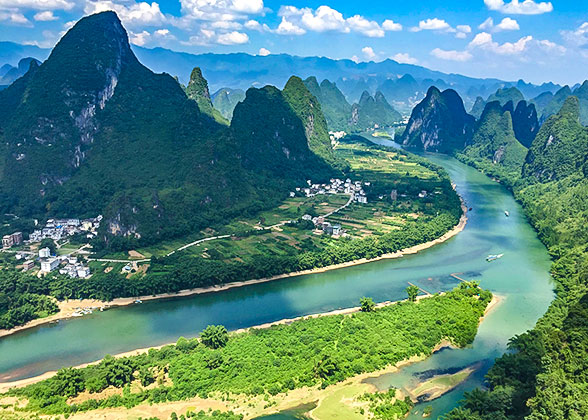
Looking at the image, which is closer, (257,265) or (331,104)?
(257,265)

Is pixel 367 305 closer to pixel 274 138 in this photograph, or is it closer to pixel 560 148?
pixel 274 138

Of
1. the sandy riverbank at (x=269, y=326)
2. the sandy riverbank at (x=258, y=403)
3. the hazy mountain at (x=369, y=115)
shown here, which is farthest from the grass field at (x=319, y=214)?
the hazy mountain at (x=369, y=115)

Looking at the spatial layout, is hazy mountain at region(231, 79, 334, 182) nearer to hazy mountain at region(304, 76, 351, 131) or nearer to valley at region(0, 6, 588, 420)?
valley at region(0, 6, 588, 420)

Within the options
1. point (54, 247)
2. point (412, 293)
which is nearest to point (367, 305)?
point (412, 293)

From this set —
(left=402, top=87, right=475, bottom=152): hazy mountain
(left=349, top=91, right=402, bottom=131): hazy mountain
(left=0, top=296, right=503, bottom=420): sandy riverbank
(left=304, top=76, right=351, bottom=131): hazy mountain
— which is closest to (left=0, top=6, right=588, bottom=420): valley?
(left=0, top=296, right=503, bottom=420): sandy riverbank

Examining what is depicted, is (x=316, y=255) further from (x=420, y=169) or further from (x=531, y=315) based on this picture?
(x=420, y=169)

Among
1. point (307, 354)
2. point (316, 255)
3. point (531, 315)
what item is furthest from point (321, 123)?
point (307, 354)
